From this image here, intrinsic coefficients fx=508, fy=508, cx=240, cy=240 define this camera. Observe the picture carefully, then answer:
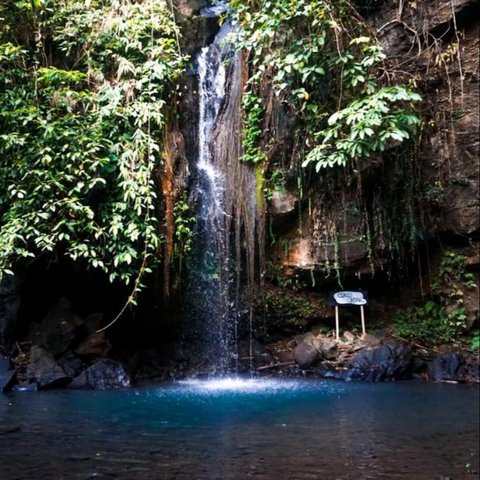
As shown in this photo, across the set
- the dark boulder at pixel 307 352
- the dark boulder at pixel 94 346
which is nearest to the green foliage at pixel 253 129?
the dark boulder at pixel 307 352

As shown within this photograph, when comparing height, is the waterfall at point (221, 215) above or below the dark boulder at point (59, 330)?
above

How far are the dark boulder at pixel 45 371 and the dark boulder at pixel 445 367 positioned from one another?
608cm

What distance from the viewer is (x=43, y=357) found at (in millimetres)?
8055

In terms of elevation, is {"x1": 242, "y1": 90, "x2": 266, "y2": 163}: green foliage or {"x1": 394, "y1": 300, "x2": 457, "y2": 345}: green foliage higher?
{"x1": 242, "y1": 90, "x2": 266, "y2": 163}: green foliage

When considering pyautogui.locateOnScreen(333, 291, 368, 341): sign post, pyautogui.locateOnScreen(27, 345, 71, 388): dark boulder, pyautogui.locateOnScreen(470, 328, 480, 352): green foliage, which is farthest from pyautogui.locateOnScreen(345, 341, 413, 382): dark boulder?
pyautogui.locateOnScreen(27, 345, 71, 388): dark boulder

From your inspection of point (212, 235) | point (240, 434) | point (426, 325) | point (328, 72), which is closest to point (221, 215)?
point (212, 235)

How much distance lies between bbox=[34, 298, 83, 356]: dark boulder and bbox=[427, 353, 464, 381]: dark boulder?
6.16 meters

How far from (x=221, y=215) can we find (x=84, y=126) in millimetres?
2980

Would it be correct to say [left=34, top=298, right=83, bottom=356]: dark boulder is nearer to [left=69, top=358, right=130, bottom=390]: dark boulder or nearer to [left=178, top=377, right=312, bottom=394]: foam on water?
[left=69, top=358, right=130, bottom=390]: dark boulder

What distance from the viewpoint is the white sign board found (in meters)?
9.94

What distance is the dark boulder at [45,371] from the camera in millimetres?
7641

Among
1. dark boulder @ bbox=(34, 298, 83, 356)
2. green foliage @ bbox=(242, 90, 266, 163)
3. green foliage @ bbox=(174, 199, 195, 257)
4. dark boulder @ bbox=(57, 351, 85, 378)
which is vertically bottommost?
dark boulder @ bbox=(57, 351, 85, 378)

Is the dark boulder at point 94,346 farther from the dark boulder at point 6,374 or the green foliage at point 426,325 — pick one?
the green foliage at point 426,325

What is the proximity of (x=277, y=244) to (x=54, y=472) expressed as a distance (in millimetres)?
6602
